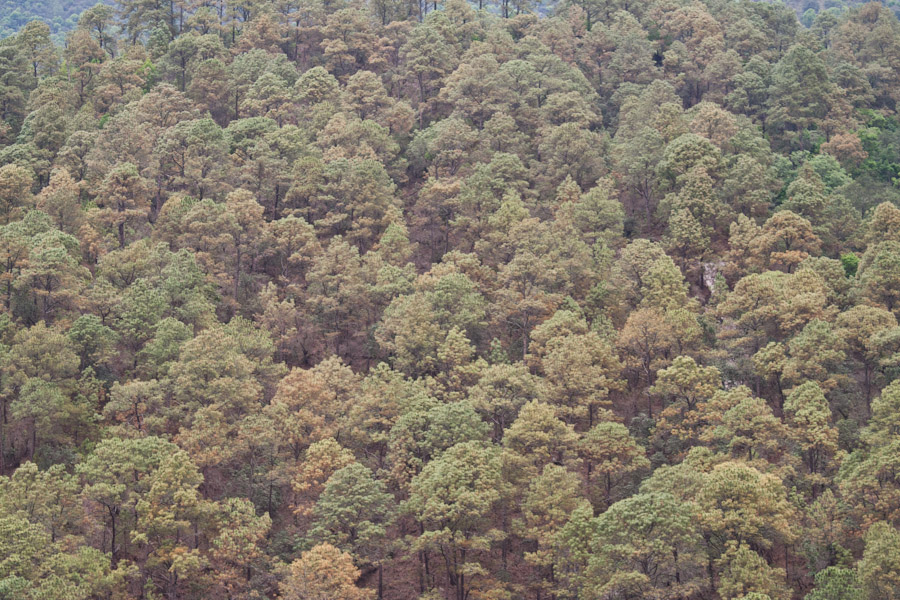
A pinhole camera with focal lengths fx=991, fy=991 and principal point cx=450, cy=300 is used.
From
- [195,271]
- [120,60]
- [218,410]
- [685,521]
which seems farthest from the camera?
[120,60]

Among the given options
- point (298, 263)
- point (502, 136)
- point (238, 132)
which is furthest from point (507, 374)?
point (238, 132)

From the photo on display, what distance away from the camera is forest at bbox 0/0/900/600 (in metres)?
57.2

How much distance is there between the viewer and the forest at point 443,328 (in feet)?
188

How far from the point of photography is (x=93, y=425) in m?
66.2

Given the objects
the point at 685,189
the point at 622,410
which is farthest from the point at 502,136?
the point at 622,410

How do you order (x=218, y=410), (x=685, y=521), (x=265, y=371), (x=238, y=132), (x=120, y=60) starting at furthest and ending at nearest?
(x=120, y=60), (x=238, y=132), (x=265, y=371), (x=218, y=410), (x=685, y=521)

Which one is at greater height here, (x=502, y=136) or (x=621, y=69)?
(x=621, y=69)

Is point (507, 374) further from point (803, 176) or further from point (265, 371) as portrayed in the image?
point (803, 176)

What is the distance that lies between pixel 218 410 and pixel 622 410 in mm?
29360

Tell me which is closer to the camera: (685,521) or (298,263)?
(685,521)

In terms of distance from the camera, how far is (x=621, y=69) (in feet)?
384

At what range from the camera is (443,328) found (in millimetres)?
73500

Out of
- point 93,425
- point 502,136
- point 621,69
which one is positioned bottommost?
point 93,425

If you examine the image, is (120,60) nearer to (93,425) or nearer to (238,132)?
(238,132)
